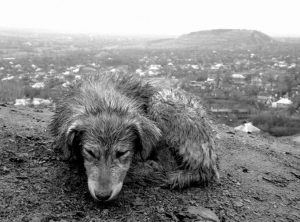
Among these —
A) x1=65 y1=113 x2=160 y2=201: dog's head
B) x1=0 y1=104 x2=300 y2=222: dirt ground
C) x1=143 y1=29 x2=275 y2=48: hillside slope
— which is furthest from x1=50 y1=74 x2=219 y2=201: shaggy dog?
x1=143 y1=29 x2=275 y2=48: hillside slope

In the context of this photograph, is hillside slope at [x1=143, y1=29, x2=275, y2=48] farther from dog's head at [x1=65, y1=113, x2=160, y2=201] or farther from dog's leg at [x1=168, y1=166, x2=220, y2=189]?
dog's head at [x1=65, y1=113, x2=160, y2=201]

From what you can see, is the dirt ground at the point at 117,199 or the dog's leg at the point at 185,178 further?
the dog's leg at the point at 185,178

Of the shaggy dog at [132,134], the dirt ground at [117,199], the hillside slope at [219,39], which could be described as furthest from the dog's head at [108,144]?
the hillside slope at [219,39]

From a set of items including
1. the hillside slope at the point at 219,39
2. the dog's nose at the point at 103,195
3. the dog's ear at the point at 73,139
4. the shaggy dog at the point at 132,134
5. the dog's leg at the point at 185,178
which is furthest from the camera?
the hillside slope at the point at 219,39

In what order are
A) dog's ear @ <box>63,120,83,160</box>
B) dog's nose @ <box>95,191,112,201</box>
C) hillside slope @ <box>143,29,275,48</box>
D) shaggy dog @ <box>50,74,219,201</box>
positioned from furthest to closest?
hillside slope @ <box>143,29,275,48</box> < dog's ear @ <box>63,120,83,160</box> < shaggy dog @ <box>50,74,219,201</box> < dog's nose @ <box>95,191,112,201</box>

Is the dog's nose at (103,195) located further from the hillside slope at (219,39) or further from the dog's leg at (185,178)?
the hillside slope at (219,39)

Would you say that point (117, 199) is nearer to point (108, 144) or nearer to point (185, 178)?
point (108, 144)

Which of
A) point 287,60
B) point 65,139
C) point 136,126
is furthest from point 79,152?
point 287,60

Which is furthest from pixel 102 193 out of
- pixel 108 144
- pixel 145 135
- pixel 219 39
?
pixel 219 39
